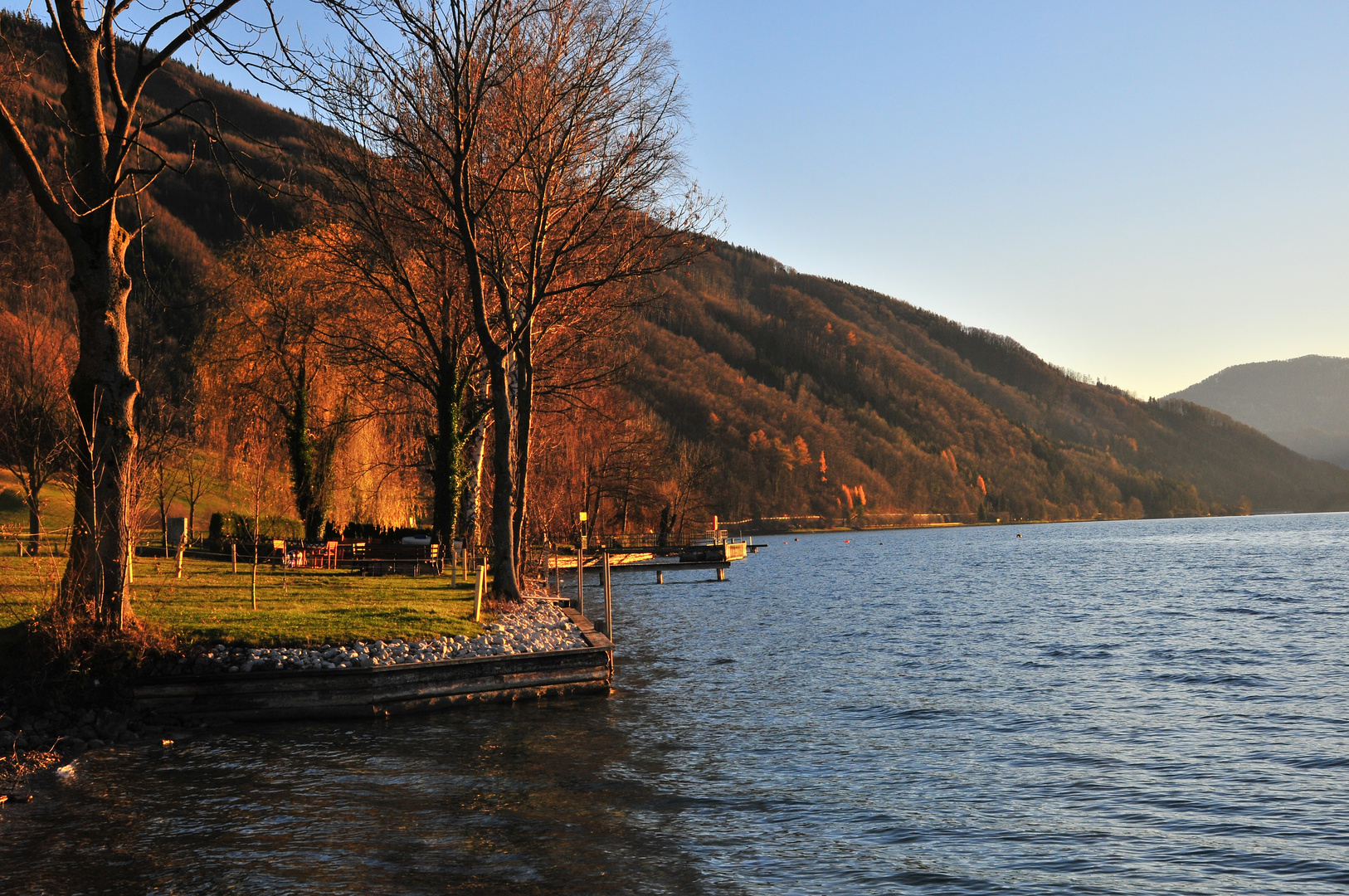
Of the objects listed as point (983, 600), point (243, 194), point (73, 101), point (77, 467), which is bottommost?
point (983, 600)

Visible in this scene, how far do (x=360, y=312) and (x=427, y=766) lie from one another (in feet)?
74.1

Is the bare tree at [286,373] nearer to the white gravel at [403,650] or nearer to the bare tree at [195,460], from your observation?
the bare tree at [195,460]

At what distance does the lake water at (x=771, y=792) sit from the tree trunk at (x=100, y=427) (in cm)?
254

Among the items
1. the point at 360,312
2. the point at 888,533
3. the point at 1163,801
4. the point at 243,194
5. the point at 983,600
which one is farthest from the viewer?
the point at 888,533

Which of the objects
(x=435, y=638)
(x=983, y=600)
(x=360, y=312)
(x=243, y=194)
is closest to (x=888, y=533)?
(x=243, y=194)

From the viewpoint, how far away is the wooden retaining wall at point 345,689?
44.2 ft

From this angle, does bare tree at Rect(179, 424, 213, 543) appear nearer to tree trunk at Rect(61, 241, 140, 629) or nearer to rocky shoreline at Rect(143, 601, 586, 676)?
rocky shoreline at Rect(143, 601, 586, 676)

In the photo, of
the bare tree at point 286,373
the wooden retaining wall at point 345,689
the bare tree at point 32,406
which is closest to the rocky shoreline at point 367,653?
the wooden retaining wall at point 345,689

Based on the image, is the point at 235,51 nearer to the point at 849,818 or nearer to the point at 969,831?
the point at 849,818

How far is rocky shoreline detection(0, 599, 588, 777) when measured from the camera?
11.6 meters

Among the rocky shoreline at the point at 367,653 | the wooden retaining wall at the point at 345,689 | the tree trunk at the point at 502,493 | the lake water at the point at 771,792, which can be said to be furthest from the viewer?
the tree trunk at the point at 502,493

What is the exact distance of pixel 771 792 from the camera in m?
11.4

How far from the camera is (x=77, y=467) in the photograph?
43.5 feet

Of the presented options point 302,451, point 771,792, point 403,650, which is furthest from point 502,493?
point 302,451
